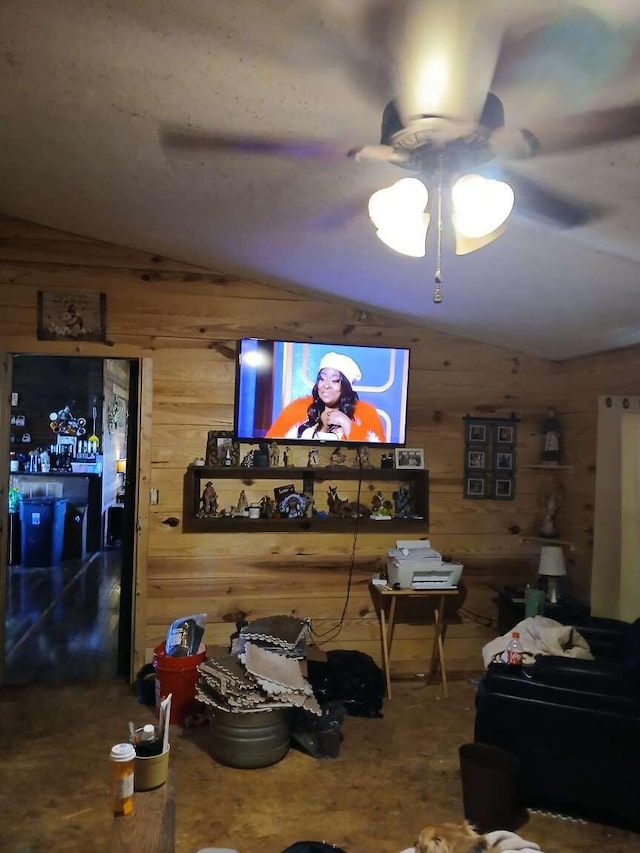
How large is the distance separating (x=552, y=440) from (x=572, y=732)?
2097 mm

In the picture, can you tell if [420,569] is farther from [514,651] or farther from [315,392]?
[315,392]

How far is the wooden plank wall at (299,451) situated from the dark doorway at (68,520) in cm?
35

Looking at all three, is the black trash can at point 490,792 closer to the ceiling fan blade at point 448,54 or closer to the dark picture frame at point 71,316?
the ceiling fan blade at point 448,54

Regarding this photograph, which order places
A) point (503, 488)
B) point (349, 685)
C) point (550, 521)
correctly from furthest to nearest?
1. point (503, 488)
2. point (550, 521)
3. point (349, 685)

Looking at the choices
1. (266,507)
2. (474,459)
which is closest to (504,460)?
(474,459)

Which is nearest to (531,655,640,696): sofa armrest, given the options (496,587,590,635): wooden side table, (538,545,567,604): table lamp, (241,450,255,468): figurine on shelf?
(496,587,590,635): wooden side table

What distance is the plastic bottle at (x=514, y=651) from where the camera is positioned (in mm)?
2889

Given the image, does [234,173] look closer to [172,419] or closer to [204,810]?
[172,419]

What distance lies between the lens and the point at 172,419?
159 inches

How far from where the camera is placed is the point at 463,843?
1.49m

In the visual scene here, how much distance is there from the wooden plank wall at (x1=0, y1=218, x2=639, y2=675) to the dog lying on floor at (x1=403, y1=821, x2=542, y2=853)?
2.62 meters

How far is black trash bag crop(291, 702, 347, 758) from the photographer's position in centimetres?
321

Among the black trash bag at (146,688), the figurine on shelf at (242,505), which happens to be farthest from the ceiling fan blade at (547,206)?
the black trash bag at (146,688)

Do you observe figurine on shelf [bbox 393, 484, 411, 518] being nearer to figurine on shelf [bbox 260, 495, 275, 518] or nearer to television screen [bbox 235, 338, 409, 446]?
television screen [bbox 235, 338, 409, 446]
